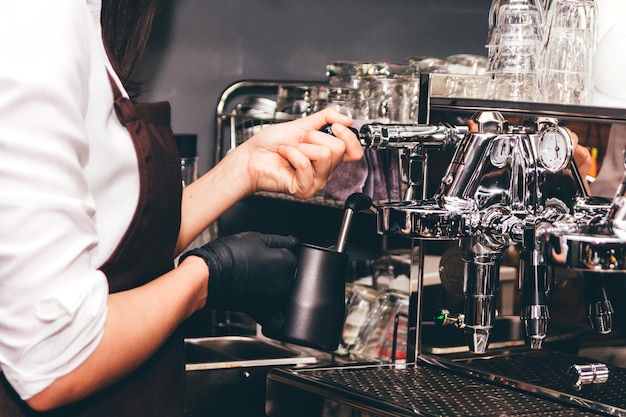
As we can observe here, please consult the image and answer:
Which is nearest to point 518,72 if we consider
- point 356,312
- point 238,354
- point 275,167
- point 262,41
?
point 275,167

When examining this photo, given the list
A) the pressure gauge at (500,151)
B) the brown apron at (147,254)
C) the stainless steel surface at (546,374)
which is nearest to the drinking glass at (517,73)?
the pressure gauge at (500,151)

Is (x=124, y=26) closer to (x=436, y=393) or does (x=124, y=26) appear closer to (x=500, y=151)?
(x=500, y=151)

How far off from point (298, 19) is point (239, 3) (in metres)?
0.16

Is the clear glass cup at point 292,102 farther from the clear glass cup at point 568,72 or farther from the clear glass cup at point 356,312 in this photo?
the clear glass cup at point 568,72

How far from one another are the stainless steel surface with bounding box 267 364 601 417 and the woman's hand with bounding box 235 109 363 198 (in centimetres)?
27

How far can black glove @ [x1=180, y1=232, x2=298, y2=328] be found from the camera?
1193mm

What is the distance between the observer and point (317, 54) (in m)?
2.43

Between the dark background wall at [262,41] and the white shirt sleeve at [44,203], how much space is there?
136cm

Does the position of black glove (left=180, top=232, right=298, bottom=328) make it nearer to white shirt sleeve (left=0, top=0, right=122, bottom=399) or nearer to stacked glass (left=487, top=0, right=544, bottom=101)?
white shirt sleeve (left=0, top=0, right=122, bottom=399)

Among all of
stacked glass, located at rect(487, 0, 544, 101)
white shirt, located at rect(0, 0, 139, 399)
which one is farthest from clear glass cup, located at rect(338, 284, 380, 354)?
white shirt, located at rect(0, 0, 139, 399)

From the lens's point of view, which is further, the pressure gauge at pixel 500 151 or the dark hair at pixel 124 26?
the dark hair at pixel 124 26

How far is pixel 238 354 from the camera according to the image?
191cm

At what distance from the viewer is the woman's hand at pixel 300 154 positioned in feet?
4.28

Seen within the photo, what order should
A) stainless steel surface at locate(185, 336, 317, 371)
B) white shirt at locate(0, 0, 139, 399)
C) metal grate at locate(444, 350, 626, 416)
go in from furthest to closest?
stainless steel surface at locate(185, 336, 317, 371), metal grate at locate(444, 350, 626, 416), white shirt at locate(0, 0, 139, 399)
